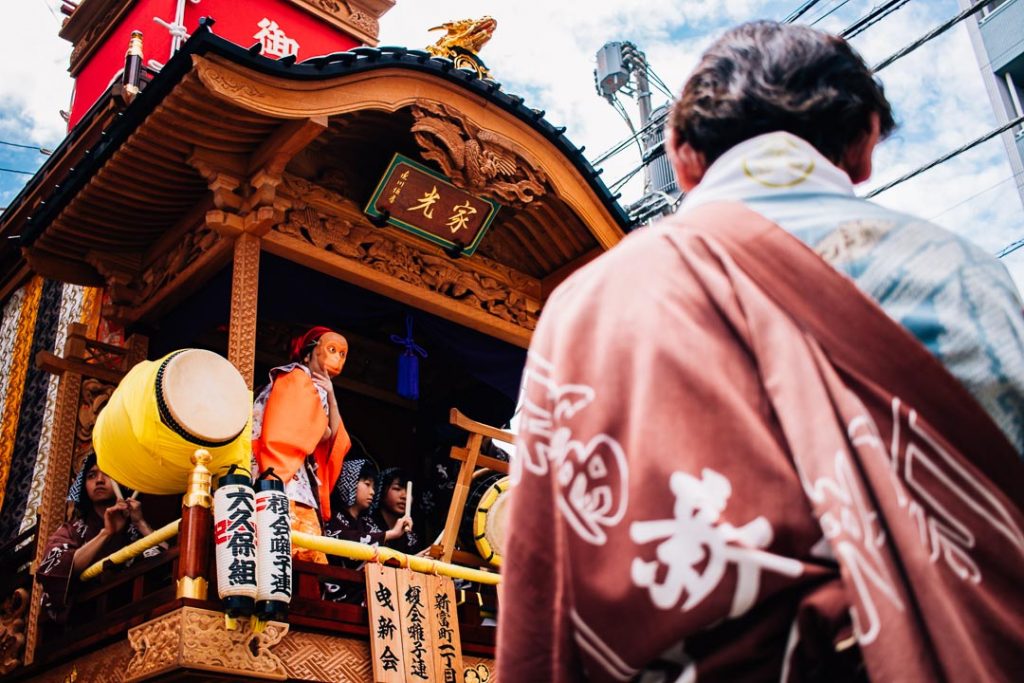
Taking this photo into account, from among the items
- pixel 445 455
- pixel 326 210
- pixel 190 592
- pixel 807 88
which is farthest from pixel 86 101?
pixel 807 88

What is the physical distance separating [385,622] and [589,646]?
4.19 meters

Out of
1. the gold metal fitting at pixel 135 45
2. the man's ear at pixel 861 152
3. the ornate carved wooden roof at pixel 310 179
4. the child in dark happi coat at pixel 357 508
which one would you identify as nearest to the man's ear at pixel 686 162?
the man's ear at pixel 861 152

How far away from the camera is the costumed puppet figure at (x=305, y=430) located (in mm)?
5605

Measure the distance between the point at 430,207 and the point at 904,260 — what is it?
570 centimetres

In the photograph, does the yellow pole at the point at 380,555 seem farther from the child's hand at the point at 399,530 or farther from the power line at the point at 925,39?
the power line at the point at 925,39

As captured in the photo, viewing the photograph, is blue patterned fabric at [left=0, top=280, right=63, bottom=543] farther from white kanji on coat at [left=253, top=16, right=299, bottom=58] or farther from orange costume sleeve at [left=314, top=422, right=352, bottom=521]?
white kanji on coat at [left=253, top=16, right=299, bottom=58]

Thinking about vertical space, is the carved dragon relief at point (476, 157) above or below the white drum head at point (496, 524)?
above

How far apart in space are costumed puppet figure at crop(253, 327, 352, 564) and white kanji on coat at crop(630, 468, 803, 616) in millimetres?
4547

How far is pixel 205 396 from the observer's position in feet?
15.9

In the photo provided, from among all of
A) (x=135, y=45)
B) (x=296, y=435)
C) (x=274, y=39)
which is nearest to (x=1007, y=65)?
(x=274, y=39)

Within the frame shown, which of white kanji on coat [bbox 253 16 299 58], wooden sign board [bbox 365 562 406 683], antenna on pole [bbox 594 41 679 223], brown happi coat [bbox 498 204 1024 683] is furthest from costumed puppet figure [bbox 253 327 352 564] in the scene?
antenna on pole [bbox 594 41 679 223]

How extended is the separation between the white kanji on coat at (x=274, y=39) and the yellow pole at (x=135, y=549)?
579 centimetres

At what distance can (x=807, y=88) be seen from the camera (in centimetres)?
137

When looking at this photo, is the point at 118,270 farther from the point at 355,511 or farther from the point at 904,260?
the point at 904,260
